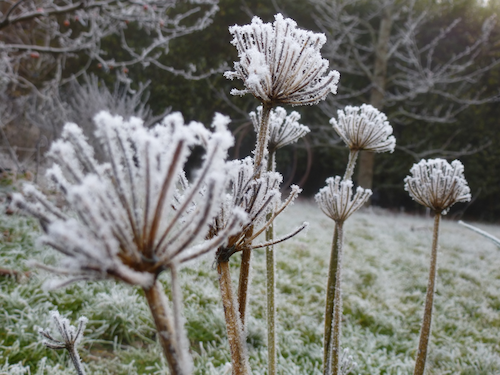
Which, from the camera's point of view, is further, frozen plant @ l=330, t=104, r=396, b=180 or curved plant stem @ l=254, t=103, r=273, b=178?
frozen plant @ l=330, t=104, r=396, b=180

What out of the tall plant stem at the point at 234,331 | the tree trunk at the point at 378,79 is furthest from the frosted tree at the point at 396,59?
the tall plant stem at the point at 234,331

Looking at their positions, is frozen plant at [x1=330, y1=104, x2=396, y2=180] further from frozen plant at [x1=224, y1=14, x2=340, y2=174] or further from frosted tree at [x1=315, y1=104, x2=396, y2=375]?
frozen plant at [x1=224, y1=14, x2=340, y2=174]

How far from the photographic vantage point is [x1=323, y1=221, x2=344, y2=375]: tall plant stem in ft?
4.01

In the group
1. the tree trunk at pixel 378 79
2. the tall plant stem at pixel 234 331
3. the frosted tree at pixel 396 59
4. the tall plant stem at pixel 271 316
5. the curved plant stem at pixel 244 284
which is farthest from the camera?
the tree trunk at pixel 378 79

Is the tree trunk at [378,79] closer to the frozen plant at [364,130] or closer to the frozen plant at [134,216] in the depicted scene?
the frozen plant at [364,130]

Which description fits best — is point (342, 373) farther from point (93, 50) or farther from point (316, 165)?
point (316, 165)

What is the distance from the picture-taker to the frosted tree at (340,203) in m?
1.24

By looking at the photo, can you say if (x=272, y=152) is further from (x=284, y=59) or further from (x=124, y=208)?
(x=124, y=208)

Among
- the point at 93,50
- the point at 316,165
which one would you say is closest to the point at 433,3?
the point at 316,165

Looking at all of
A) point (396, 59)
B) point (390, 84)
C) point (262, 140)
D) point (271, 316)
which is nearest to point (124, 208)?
point (262, 140)

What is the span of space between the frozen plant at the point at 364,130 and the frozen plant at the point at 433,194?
192mm

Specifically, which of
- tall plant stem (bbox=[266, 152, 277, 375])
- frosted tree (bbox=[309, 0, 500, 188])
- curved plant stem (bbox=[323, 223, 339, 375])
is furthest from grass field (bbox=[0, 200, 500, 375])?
frosted tree (bbox=[309, 0, 500, 188])

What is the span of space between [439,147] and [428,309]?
8865 mm

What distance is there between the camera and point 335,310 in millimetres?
1246
